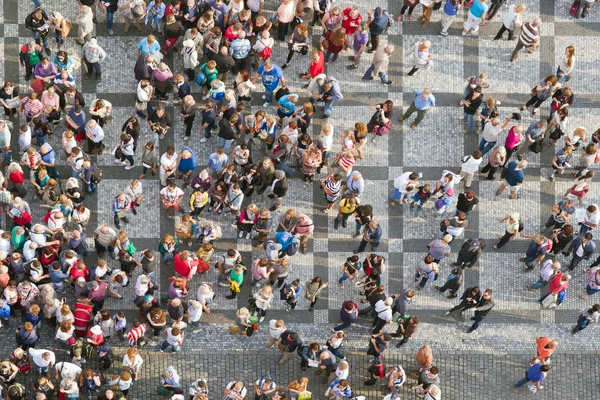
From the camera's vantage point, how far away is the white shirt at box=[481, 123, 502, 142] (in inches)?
920

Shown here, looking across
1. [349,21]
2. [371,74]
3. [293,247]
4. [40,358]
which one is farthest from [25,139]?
[371,74]

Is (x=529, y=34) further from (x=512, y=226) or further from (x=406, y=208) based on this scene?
(x=406, y=208)

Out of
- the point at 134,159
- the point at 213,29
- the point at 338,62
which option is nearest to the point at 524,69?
the point at 338,62

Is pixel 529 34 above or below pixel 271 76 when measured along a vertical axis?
above

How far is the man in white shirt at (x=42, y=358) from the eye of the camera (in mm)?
20698

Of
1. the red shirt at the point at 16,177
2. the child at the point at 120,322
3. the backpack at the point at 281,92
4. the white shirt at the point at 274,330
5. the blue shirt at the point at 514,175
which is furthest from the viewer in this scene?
the backpack at the point at 281,92

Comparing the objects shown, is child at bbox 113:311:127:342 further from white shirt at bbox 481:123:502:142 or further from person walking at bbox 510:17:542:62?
person walking at bbox 510:17:542:62

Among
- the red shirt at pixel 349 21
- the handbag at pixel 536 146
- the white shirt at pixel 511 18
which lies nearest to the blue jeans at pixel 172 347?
the red shirt at pixel 349 21

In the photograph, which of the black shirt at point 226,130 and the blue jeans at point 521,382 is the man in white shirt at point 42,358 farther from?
the blue jeans at point 521,382

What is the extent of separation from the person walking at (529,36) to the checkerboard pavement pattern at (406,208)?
554 mm

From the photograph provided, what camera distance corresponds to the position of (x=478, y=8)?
24531 mm

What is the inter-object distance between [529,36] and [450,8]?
2.01 m

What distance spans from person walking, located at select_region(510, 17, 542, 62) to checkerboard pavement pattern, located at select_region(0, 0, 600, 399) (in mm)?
554

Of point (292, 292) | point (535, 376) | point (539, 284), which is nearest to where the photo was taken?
point (535, 376)
